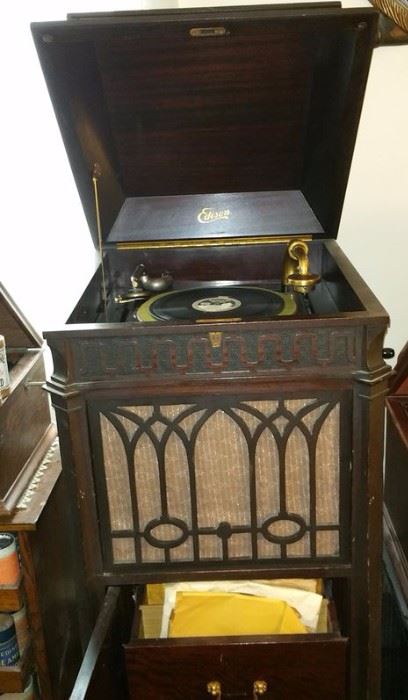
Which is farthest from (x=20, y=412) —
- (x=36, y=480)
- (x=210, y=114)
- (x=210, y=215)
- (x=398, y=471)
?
(x=398, y=471)

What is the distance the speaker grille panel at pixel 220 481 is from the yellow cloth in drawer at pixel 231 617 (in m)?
0.13

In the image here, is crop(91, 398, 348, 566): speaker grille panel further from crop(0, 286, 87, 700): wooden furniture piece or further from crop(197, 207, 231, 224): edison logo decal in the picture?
crop(197, 207, 231, 224): edison logo decal

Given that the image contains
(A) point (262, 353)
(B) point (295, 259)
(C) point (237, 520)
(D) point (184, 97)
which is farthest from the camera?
(B) point (295, 259)

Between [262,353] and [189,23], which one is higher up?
[189,23]

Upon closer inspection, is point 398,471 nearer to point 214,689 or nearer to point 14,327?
point 214,689

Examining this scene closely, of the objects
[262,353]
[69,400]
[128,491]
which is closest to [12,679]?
[128,491]

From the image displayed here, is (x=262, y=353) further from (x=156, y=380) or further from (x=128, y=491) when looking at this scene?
(x=128, y=491)

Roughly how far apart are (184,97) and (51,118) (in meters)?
0.37

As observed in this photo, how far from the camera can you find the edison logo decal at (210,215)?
1540 millimetres

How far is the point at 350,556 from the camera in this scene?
3.97ft

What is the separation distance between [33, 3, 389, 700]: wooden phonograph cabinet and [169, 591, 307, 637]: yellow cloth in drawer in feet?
0.31

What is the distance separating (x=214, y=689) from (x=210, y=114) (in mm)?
1060

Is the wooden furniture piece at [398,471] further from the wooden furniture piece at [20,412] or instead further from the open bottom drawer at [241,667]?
the wooden furniture piece at [20,412]

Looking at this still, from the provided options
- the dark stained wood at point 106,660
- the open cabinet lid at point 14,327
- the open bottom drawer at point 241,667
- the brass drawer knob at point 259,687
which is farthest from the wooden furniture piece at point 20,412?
the brass drawer knob at point 259,687
